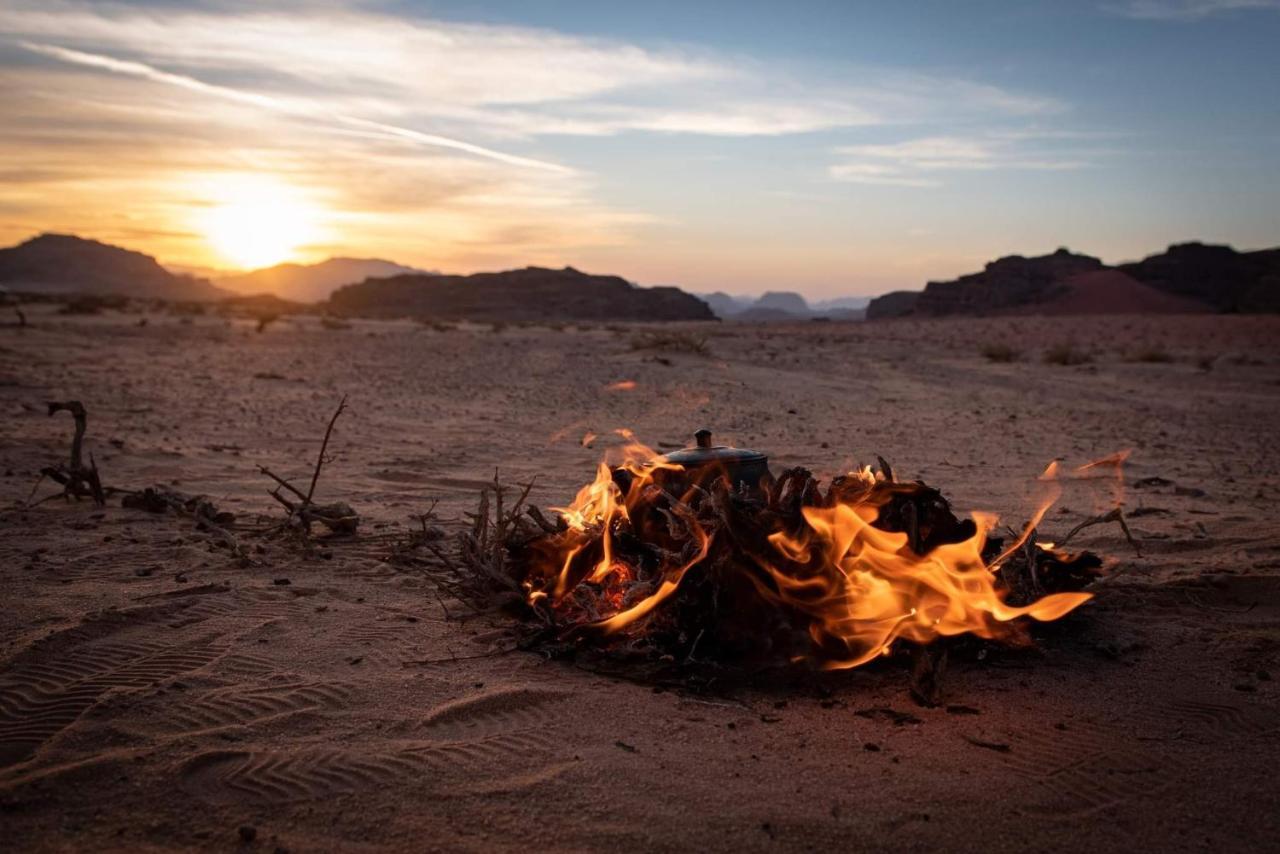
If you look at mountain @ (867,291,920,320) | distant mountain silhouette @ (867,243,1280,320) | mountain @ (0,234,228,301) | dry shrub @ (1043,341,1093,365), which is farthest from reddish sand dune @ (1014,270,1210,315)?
mountain @ (0,234,228,301)

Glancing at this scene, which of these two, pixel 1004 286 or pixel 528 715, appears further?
pixel 1004 286

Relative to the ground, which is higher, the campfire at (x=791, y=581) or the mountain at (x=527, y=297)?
the mountain at (x=527, y=297)

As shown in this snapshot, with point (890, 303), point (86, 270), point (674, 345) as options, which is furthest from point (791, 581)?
point (86, 270)

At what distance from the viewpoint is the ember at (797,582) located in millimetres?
3246

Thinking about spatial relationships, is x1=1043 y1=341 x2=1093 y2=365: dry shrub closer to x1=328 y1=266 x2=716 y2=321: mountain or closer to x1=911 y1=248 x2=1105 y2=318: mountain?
x1=911 y1=248 x2=1105 y2=318: mountain

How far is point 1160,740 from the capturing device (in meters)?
2.83

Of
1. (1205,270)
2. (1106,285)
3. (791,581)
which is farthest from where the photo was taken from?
(1205,270)

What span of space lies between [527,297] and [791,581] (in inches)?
2958

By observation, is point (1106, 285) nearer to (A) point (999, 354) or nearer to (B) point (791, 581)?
(A) point (999, 354)

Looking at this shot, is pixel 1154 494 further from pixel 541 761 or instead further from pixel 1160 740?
pixel 541 761

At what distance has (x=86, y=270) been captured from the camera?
409 ft

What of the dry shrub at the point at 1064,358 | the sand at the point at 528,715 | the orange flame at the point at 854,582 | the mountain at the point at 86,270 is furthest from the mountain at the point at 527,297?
the orange flame at the point at 854,582

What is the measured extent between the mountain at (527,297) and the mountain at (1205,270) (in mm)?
33429

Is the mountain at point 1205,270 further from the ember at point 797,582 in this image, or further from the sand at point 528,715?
the ember at point 797,582
